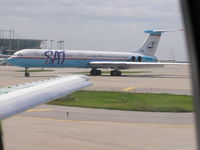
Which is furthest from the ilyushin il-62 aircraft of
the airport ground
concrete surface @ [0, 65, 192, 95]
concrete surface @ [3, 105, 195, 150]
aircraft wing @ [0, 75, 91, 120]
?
aircraft wing @ [0, 75, 91, 120]

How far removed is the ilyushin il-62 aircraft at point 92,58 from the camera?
46594 mm

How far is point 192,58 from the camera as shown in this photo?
288 centimetres

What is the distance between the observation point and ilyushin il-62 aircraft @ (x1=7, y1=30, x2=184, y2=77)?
153 feet

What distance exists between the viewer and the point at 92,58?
51188 mm

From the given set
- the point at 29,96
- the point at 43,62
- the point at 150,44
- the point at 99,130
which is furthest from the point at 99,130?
the point at 150,44

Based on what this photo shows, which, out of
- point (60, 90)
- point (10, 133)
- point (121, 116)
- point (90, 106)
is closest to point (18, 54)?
point (90, 106)

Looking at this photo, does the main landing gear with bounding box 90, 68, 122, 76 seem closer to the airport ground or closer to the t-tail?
the t-tail

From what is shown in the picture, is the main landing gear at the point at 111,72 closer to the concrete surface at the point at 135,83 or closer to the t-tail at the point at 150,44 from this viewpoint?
the concrete surface at the point at 135,83

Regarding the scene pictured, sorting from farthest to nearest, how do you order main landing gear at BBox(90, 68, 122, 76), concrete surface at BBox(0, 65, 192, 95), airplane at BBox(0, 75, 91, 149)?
main landing gear at BBox(90, 68, 122, 76)
concrete surface at BBox(0, 65, 192, 95)
airplane at BBox(0, 75, 91, 149)

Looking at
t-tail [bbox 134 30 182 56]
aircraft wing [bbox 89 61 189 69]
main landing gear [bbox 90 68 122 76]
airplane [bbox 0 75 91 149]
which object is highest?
t-tail [bbox 134 30 182 56]

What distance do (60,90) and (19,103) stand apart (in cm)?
184

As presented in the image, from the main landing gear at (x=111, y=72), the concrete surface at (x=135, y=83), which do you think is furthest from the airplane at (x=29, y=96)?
the main landing gear at (x=111, y=72)

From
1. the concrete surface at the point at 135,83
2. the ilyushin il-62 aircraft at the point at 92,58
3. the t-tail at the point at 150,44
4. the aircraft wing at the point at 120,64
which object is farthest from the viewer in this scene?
the t-tail at the point at 150,44

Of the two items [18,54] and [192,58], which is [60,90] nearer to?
[192,58]
